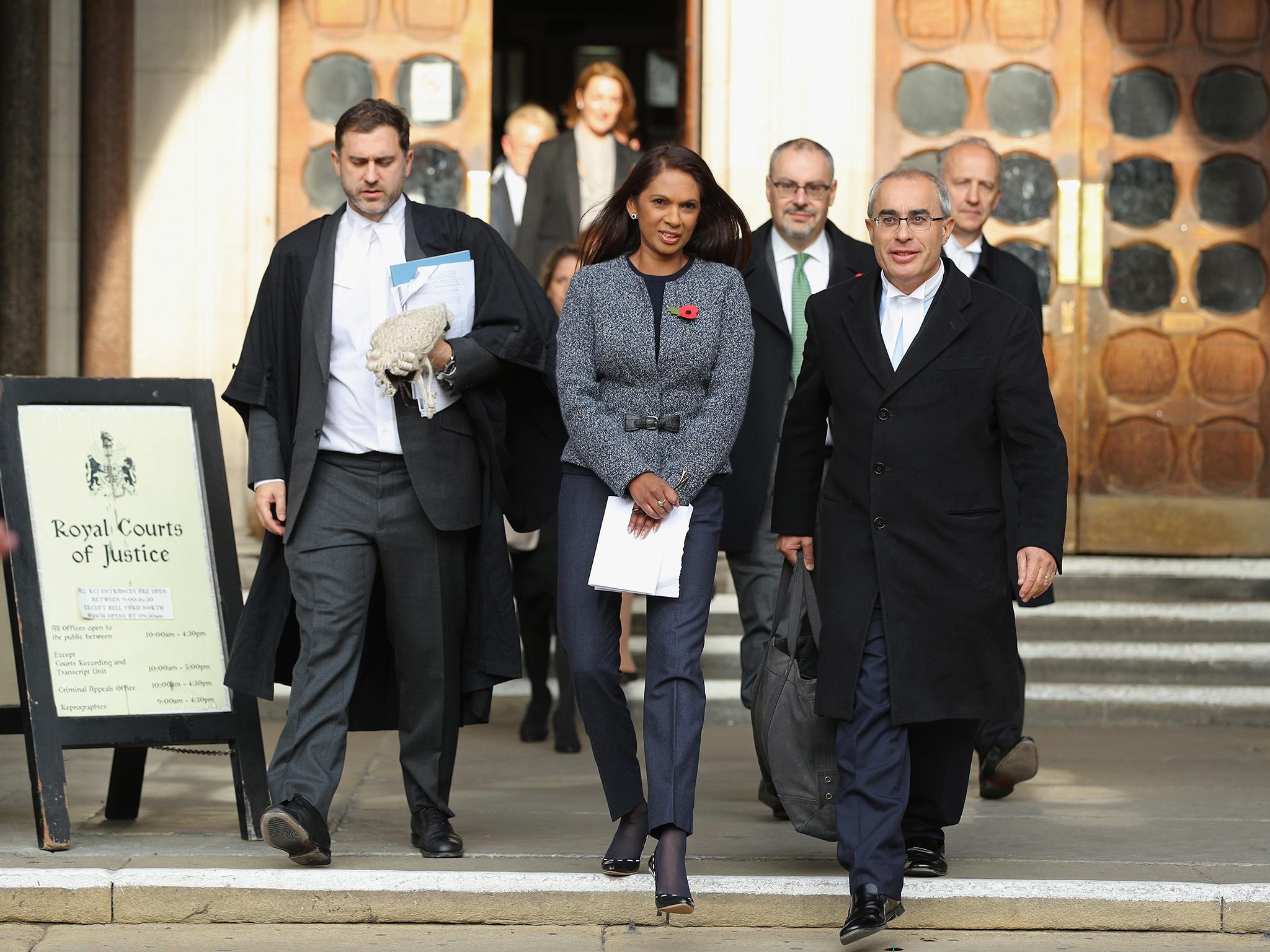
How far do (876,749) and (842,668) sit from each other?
0.77ft

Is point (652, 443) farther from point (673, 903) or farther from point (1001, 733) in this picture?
point (1001, 733)

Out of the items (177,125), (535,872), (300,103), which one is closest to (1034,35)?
(300,103)

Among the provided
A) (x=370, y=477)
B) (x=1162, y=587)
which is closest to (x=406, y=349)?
(x=370, y=477)

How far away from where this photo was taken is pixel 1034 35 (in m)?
9.64

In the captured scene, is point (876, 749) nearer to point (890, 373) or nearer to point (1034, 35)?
point (890, 373)

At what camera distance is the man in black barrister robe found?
554 centimetres

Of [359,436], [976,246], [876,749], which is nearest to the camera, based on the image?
[876,749]

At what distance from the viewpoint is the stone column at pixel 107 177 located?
30.9 feet

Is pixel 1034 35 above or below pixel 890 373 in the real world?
above

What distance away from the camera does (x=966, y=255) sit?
6.66m

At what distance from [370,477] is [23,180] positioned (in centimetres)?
459

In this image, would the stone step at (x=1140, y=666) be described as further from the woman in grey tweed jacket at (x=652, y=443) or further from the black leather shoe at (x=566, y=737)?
the woman in grey tweed jacket at (x=652, y=443)

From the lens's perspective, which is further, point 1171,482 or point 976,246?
point 1171,482

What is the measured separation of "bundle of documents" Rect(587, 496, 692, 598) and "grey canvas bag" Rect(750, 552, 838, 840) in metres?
0.42
